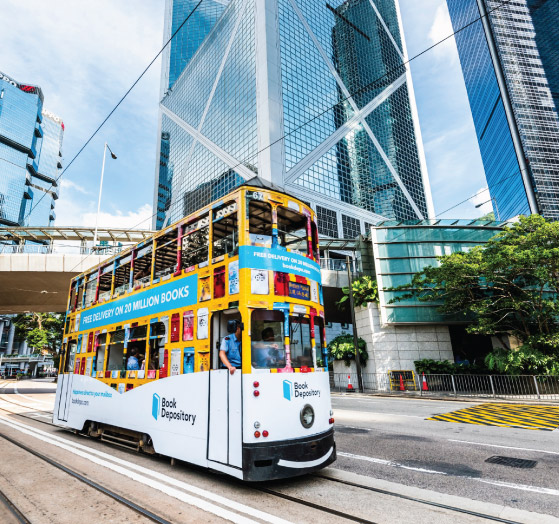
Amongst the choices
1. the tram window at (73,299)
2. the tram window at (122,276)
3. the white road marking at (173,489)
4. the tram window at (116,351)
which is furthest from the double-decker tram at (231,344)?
the tram window at (73,299)

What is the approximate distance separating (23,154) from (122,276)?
135682 millimetres

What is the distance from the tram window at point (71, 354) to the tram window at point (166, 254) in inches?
198

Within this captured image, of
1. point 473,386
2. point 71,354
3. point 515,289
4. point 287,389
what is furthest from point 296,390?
point 515,289

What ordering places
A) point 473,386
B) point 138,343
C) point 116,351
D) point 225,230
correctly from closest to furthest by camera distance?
1. point 225,230
2. point 138,343
3. point 116,351
4. point 473,386

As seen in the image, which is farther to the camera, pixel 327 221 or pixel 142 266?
pixel 327 221

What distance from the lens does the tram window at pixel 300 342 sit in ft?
18.4

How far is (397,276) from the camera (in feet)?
81.8

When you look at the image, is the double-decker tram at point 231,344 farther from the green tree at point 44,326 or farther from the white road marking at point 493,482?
the green tree at point 44,326

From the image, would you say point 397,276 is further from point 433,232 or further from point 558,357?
point 558,357

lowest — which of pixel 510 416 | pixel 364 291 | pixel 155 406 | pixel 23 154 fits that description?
pixel 510 416

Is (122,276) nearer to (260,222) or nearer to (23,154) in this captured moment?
(260,222)

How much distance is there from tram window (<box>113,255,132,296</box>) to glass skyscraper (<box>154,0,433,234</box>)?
2303 inches

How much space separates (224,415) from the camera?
5184 millimetres

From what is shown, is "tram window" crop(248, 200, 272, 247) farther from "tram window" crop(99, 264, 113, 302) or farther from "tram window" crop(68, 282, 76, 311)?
"tram window" crop(68, 282, 76, 311)
